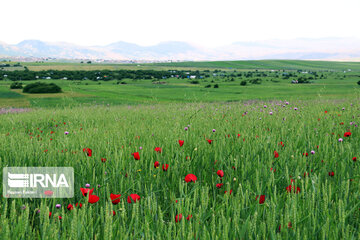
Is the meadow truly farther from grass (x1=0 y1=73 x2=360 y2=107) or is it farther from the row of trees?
the row of trees

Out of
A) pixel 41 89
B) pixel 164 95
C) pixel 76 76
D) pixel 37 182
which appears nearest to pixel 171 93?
pixel 164 95

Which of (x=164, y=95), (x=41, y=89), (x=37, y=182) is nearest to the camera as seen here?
(x=37, y=182)

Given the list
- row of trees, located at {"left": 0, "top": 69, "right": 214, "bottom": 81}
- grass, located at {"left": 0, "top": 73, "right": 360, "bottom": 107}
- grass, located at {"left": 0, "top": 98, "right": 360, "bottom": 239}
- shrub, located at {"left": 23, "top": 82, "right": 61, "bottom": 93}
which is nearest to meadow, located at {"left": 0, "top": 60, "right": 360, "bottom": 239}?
grass, located at {"left": 0, "top": 98, "right": 360, "bottom": 239}

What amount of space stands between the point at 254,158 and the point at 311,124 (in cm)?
360

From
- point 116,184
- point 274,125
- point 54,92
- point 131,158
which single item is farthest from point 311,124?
point 54,92

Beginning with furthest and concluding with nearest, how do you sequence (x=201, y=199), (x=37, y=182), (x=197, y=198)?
(x=37, y=182) → (x=197, y=198) → (x=201, y=199)

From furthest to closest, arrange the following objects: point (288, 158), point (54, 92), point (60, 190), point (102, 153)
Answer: point (54, 92), point (102, 153), point (288, 158), point (60, 190)

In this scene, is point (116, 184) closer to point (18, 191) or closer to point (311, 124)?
point (18, 191)

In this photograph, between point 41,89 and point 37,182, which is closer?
point 37,182

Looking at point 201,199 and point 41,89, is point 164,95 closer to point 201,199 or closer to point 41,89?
point 41,89

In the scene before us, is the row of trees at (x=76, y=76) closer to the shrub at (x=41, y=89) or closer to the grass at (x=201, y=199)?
the shrub at (x=41, y=89)

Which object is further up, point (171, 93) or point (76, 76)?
point (76, 76)

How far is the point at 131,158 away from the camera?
3576mm

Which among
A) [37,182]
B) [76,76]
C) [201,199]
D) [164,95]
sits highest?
[76,76]
